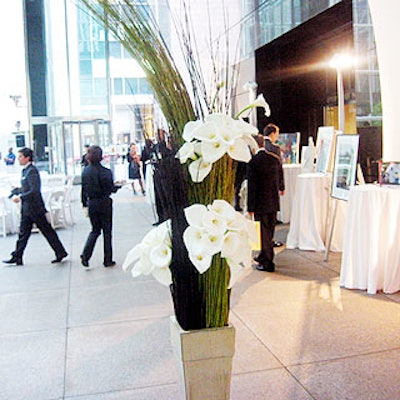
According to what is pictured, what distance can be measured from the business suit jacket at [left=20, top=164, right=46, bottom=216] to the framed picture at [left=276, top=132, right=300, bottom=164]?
4.86 m

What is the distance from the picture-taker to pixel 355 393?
307cm

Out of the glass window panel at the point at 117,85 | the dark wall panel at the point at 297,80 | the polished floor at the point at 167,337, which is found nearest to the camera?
the polished floor at the point at 167,337

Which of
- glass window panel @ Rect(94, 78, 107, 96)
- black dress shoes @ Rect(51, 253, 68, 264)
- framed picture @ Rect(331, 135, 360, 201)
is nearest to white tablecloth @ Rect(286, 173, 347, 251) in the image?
framed picture @ Rect(331, 135, 360, 201)

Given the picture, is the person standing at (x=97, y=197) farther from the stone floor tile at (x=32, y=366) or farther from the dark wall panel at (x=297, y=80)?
the dark wall panel at (x=297, y=80)

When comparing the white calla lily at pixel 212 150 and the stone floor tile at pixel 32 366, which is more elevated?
the white calla lily at pixel 212 150

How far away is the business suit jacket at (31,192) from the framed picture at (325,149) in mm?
A: 3597

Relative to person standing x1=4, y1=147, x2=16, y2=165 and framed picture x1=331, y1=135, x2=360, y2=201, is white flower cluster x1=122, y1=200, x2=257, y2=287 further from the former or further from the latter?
person standing x1=4, y1=147, x2=16, y2=165

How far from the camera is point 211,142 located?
65.9 inches

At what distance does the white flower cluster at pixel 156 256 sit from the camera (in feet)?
5.58

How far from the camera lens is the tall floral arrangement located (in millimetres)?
1644

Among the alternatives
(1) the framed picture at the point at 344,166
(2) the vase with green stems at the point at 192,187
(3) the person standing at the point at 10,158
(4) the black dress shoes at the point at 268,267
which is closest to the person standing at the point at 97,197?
(4) the black dress shoes at the point at 268,267

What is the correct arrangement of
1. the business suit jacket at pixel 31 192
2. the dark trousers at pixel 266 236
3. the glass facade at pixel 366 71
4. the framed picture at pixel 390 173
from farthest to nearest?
the glass facade at pixel 366 71
the business suit jacket at pixel 31 192
the dark trousers at pixel 266 236
the framed picture at pixel 390 173

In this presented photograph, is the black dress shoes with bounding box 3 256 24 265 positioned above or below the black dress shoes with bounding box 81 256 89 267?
below

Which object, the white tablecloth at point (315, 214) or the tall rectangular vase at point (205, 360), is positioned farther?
the white tablecloth at point (315, 214)
